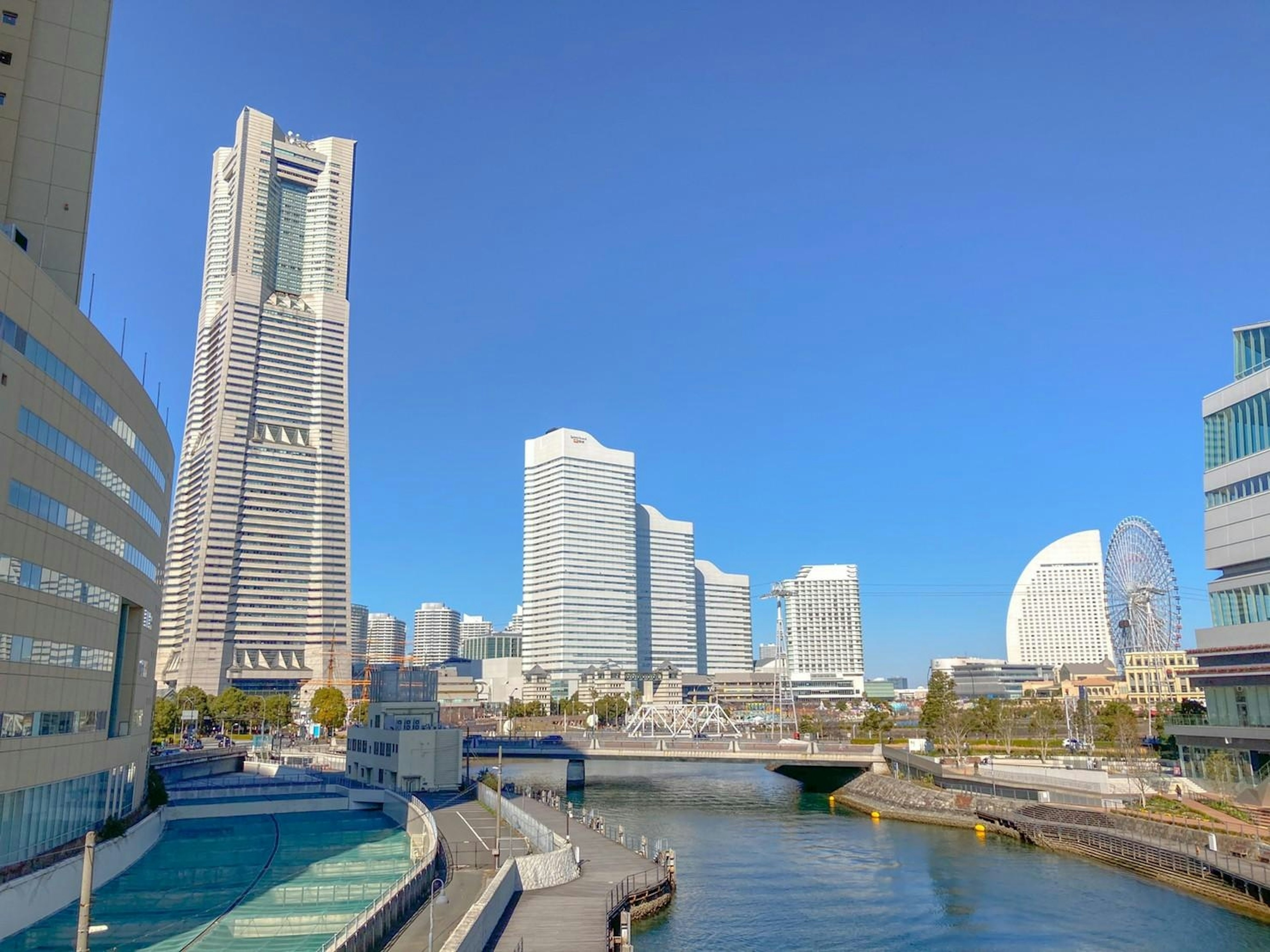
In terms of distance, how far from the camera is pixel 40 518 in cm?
3819

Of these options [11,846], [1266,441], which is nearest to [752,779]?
[1266,441]

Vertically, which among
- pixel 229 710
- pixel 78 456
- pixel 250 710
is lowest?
pixel 250 710

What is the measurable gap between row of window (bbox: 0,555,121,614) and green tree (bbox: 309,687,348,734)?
148782mm

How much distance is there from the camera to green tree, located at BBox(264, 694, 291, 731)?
187 meters

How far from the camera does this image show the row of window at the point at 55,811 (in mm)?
36406

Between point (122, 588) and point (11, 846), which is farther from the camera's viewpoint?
point (122, 588)

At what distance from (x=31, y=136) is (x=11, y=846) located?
123ft

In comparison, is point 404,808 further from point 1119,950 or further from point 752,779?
point 752,779

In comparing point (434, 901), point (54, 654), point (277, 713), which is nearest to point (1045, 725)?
point (434, 901)

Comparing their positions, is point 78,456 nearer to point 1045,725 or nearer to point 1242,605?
point 1242,605

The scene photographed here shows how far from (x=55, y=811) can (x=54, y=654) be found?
7368 millimetres

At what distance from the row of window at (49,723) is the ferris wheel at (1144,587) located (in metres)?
134

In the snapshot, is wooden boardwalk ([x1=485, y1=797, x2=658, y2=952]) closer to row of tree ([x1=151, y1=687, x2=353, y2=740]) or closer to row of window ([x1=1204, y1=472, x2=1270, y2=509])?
row of window ([x1=1204, y1=472, x2=1270, y2=509])

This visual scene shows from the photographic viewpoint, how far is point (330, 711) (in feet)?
627
